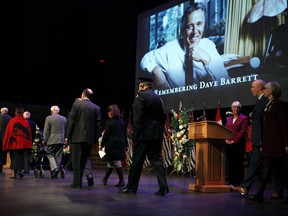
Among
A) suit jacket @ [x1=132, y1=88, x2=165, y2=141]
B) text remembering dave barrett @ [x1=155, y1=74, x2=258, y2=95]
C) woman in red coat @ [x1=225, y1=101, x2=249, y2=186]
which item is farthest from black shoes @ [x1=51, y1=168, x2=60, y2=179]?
text remembering dave barrett @ [x1=155, y1=74, x2=258, y2=95]

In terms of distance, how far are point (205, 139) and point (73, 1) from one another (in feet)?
30.6

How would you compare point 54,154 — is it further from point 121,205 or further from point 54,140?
point 121,205

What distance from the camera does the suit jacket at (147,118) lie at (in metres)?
5.12

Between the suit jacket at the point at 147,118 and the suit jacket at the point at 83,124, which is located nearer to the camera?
the suit jacket at the point at 147,118

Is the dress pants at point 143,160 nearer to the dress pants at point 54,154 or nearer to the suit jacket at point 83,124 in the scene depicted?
the suit jacket at point 83,124

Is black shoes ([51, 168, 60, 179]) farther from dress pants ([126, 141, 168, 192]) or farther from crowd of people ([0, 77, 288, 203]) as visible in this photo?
dress pants ([126, 141, 168, 192])

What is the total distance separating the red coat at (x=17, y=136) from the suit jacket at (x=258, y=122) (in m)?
4.81

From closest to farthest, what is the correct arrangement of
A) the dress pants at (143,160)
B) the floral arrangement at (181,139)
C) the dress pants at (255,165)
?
the dress pants at (255,165)
the dress pants at (143,160)
the floral arrangement at (181,139)

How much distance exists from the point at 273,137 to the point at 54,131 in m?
4.80

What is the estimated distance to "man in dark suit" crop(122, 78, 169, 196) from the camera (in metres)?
5.13

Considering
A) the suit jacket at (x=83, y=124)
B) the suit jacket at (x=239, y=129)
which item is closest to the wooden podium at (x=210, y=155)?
the suit jacket at (x=239, y=129)

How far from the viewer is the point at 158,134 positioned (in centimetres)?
519

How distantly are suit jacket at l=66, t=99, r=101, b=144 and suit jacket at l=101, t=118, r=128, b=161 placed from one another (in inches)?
17.6

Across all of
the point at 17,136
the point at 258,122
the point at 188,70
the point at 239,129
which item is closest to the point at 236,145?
the point at 239,129
